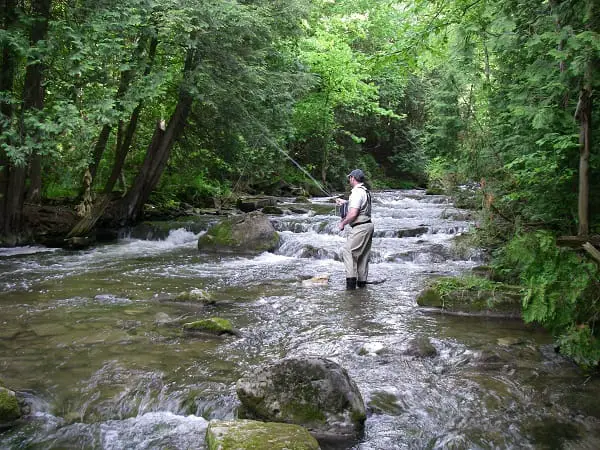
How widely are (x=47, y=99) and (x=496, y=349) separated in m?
11.8

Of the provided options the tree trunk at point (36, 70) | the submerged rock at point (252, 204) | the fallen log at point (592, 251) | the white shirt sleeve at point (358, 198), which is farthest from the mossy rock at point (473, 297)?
the submerged rock at point (252, 204)

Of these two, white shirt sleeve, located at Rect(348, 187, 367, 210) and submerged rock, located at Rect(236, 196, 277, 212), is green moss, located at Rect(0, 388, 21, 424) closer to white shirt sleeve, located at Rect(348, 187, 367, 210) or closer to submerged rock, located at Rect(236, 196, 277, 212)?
white shirt sleeve, located at Rect(348, 187, 367, 210)

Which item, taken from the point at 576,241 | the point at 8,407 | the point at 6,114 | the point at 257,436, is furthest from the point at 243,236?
the point at 257,436

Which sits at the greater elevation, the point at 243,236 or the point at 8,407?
the point at 243,236

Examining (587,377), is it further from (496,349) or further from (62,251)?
(62,251)

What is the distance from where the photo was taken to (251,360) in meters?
6.37

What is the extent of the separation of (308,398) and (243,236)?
1045 centimetres

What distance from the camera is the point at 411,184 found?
40938 millimetres

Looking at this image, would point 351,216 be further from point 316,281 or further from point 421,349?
point 421,349

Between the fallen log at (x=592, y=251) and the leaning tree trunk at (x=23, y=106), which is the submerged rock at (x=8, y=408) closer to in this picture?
the fallen log at (x=592, y=251)

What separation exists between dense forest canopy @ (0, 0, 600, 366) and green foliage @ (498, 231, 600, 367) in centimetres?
2

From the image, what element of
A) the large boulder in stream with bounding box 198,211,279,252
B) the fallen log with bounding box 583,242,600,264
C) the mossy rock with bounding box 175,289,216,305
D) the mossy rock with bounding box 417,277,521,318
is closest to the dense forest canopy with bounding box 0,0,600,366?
the fallen log with bounding box 583,242,600,264

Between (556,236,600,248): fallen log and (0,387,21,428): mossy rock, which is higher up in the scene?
(556,236,600,248): fallen log

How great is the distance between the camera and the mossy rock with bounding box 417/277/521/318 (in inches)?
329
